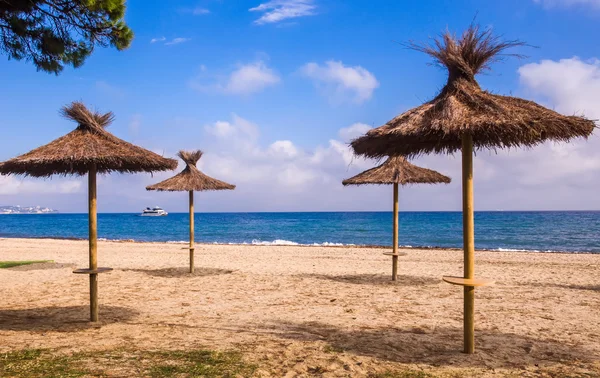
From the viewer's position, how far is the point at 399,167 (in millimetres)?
10789

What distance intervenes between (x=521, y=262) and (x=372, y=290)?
8419 millimetres

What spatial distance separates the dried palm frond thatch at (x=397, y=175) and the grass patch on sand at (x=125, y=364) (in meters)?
6.33

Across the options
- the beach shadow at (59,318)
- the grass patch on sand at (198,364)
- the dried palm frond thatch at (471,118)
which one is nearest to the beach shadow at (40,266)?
the beach shadow at (59,318)

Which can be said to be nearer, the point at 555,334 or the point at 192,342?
the point at 192,342

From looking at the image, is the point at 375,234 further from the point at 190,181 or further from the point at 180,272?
the point at 190,181

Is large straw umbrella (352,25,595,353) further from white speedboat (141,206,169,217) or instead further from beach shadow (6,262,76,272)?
white speedboat (141,206,169,217)

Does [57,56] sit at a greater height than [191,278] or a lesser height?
greater

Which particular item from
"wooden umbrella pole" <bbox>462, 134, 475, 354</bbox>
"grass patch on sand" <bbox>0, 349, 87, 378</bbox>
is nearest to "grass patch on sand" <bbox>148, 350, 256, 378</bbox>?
"grass patch on sand" <bbox>0, 349, 87, 378</bbox>

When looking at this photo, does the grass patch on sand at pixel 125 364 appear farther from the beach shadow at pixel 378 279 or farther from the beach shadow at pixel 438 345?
the beach shadow at pixel 378 279

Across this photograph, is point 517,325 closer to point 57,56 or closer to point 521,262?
point 57,56

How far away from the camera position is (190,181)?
11938 millimetres

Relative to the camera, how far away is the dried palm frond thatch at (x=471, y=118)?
4.59 metres

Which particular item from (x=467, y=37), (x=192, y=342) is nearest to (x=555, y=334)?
(x=467, y=37)

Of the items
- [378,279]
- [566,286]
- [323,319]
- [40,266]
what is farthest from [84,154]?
[566,286]
